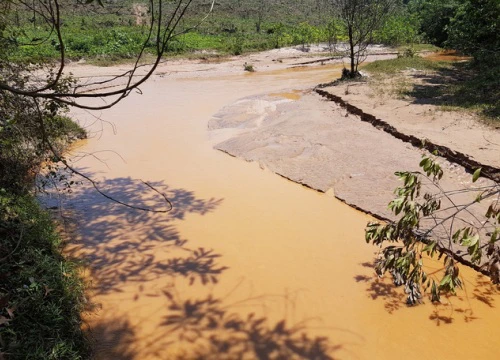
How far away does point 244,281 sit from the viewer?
4.14 meters

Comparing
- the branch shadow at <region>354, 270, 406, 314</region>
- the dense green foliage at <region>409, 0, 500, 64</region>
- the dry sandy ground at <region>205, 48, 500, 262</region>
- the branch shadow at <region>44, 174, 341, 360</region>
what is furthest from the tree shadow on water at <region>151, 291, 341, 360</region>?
the dense green foliage at <region>409, 0, 500, 64</region>

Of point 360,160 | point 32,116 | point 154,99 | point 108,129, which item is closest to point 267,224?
point 360,160

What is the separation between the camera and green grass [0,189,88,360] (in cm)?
274

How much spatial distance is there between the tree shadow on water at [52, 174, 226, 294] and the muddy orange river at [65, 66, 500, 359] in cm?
2

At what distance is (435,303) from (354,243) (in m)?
1.24

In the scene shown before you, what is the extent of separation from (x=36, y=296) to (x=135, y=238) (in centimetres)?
184

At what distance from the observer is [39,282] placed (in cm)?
329

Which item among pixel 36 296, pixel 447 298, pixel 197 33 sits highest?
pixel 197 33

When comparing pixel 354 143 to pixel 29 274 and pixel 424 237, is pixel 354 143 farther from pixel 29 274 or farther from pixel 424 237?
pixel 29 274

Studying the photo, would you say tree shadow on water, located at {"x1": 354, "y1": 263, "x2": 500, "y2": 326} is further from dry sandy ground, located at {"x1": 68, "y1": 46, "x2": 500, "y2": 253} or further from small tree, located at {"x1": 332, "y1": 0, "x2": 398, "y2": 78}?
small tree, located at {"x1": 332, "y1": 0, "x2": 398, "y2": 78}

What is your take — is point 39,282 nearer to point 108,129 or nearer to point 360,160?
point 360,160

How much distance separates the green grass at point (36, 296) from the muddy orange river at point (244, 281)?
32 cm

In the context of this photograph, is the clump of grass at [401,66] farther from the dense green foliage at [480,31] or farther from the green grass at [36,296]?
the green grass at [36,296]

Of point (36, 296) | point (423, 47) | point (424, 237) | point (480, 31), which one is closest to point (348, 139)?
point (424, 237)
